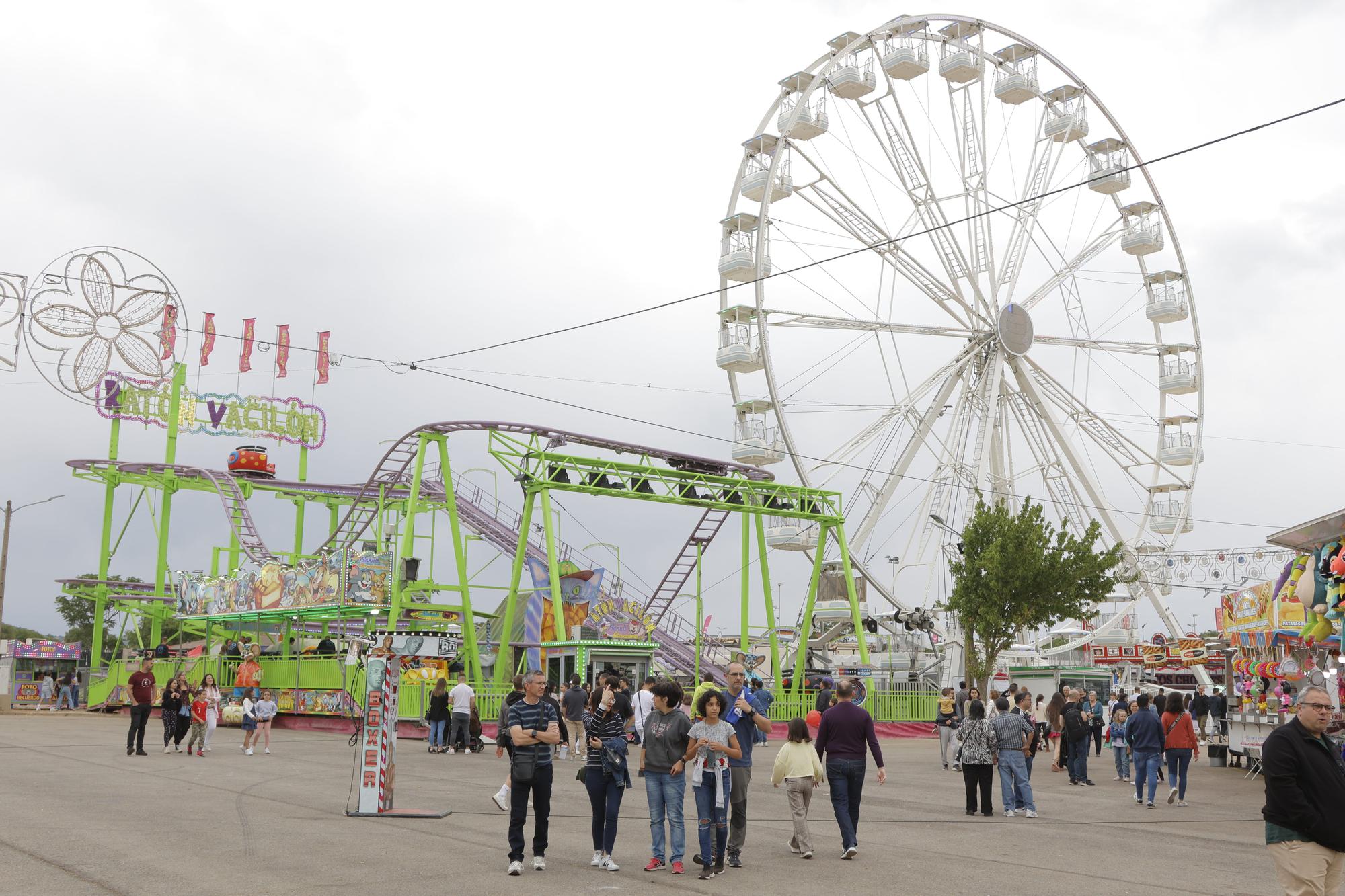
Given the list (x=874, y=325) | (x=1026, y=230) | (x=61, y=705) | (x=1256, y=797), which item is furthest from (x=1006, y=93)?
(x=61, y=705)

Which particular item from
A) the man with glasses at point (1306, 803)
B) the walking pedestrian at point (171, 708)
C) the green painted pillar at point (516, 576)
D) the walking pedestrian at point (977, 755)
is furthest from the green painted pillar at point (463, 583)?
the man with glasses at point (1306, 803)

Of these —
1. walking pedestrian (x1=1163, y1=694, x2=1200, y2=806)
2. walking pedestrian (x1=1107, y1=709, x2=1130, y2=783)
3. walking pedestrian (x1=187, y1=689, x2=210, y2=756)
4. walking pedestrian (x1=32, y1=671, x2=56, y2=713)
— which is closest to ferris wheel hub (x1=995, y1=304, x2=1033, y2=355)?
walking pedestrian (x1=1107, y1=709, x2=1130, y2=783)

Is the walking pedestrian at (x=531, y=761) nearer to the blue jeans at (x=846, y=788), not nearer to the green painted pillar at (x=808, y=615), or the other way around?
the blue jeans at (x=846, y=788)

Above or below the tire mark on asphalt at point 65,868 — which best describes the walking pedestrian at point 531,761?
above

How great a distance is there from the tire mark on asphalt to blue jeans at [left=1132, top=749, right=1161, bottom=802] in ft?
38.0

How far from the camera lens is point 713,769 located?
952cm

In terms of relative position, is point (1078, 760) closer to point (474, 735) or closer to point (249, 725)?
point (474, 735)

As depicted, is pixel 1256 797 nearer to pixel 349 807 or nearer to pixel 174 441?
pixel 349 807

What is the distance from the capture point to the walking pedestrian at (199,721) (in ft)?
63.0

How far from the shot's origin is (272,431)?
46.1 m

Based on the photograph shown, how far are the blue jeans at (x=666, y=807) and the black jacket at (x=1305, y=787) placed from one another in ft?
14.2

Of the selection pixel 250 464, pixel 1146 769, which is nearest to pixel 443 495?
pixel 250 464

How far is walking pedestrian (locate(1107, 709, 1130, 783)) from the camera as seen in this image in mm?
18969

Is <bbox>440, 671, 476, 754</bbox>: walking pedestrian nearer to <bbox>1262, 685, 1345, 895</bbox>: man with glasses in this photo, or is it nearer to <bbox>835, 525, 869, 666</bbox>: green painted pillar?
<bbox>835, 525, 869, 666</bbox>: green painted pillar
